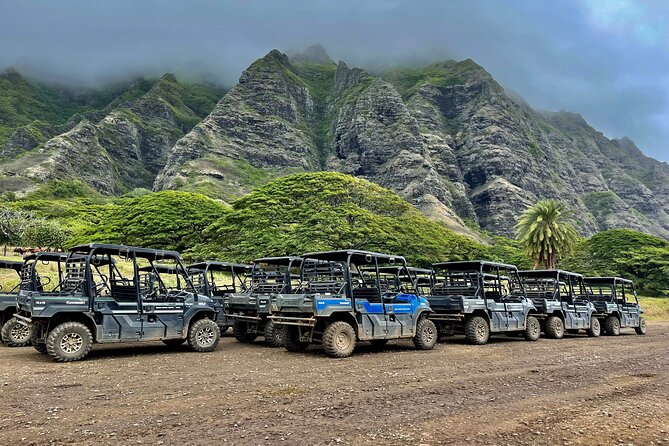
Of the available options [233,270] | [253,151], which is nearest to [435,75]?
[253,151]

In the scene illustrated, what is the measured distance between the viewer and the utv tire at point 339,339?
11.1 metres

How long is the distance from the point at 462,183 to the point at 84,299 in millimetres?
136682

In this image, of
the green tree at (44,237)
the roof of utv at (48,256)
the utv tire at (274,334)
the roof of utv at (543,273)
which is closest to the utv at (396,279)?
the utv tire at (274,334)

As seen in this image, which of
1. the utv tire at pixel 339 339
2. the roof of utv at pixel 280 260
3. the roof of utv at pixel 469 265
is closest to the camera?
the utv tire at pixel 339 339

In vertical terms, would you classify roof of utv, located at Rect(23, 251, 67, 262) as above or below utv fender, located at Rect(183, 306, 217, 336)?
above

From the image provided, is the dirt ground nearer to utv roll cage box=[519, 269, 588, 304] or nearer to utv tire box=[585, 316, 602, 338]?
utv roll cage box=[519, 269, 588, 304]

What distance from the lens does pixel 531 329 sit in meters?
16.8

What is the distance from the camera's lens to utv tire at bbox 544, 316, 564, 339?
17.6m

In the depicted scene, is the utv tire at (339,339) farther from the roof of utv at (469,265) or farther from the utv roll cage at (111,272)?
the roof of utv at (469,265)

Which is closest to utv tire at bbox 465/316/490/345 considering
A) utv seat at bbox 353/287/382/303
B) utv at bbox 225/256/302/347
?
utv seat at bbox 353/287/382/303

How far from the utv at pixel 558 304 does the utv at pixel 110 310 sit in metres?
12.6

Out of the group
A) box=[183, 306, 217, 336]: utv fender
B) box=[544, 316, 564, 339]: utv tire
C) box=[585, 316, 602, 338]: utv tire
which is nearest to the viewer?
box=[183, 306, 217, 336]: utv fender

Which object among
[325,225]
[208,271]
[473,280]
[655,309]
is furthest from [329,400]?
[655,309]

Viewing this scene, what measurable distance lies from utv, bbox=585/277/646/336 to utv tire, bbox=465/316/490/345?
8.51m
